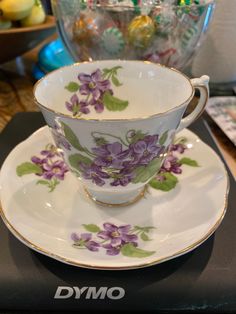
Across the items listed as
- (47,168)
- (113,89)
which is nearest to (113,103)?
(113,89)

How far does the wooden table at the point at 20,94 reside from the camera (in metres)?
0.54

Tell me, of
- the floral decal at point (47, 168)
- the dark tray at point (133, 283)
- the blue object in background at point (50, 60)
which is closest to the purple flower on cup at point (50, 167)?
the floral decal at point (47, 168)

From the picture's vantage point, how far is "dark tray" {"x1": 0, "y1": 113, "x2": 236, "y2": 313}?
0.31 metres

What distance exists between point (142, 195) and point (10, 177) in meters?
0.15

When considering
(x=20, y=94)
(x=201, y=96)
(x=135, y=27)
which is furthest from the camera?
(x=20, y=94)

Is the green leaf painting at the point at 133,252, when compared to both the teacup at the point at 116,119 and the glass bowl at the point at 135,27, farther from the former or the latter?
the glass bowl at the point at 135,27

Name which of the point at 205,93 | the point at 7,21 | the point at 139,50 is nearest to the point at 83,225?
the point at 205,93

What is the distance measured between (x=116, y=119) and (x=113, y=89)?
0.55 feet

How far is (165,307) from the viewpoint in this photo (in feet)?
1.00

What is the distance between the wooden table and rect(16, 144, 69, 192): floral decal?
5.5 inches

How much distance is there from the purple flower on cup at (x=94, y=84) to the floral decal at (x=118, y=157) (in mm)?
126

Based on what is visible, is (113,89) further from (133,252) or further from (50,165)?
(133,252)

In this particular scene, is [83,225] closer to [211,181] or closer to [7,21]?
[211,181]

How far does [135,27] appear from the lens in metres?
0.54
